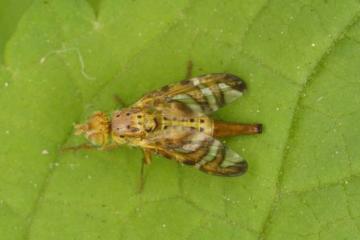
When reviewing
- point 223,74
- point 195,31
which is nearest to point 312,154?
point 223,74

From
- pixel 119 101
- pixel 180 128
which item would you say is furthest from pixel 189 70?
pixel 119 101

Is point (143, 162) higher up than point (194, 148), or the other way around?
point (194, 148)

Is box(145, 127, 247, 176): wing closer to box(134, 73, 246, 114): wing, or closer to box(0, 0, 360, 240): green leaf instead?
box(0, 0, 360, 240): green leaf

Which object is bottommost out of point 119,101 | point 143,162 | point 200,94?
point 143,162

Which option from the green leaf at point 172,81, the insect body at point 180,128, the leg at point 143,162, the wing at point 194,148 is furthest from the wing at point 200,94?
the leg at point 143,162

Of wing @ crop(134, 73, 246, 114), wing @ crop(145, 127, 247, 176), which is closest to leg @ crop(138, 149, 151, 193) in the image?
wing @ crop(145, 127, 247, 176)

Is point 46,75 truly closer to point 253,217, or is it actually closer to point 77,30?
point 77,30

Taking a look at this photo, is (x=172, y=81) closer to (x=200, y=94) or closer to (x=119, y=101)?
(x=200, y=94)
